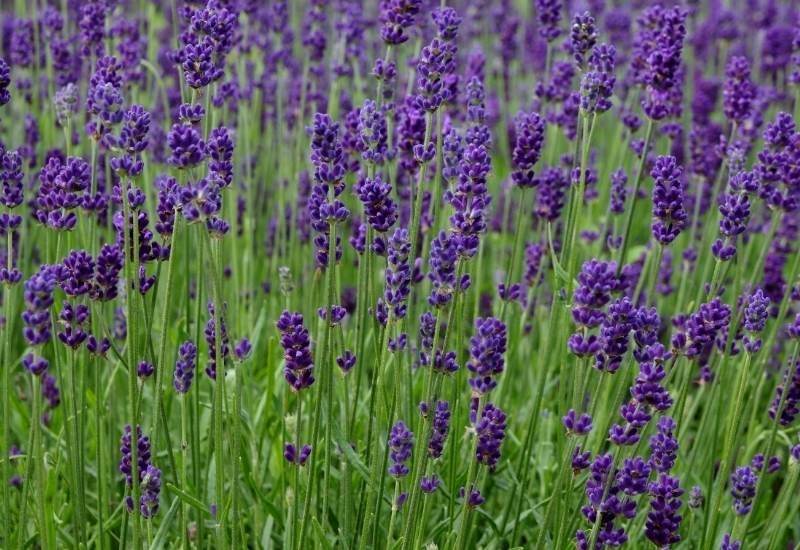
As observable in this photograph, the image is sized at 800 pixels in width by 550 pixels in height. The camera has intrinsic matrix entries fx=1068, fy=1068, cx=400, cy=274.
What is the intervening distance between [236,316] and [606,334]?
220 cm

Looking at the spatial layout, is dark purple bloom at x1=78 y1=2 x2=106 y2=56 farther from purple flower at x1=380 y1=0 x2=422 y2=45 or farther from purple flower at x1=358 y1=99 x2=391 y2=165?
purple flower at x1=358 y1=99 x2=391 y2=165

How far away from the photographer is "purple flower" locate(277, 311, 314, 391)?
102 inches

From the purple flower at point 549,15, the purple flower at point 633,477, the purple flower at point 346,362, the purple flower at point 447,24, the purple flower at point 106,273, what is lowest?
the purple flower at point 633,477

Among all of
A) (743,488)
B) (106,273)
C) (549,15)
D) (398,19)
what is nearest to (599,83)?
(398,19)

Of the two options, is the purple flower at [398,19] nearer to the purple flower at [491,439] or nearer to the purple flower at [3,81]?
the purple flower at [3,81]

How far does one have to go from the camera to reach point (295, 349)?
2.62 meters

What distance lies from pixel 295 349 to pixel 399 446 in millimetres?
348

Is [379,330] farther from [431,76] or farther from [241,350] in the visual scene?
[431,76]

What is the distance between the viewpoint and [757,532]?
367cm

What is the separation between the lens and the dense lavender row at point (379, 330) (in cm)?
256

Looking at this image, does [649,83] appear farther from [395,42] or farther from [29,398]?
[29,398]

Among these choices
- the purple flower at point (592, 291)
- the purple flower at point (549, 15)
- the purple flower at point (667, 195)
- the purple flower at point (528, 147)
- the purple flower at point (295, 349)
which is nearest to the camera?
the purple flower at point (592, 291)

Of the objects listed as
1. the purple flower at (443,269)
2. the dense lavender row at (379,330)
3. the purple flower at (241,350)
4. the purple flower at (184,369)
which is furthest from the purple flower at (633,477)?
the purple flower at (184,369)

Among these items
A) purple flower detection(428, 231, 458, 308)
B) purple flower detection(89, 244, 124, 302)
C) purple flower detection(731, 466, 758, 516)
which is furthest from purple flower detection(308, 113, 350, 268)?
purple flower detection(731, 466, 758, 516)
